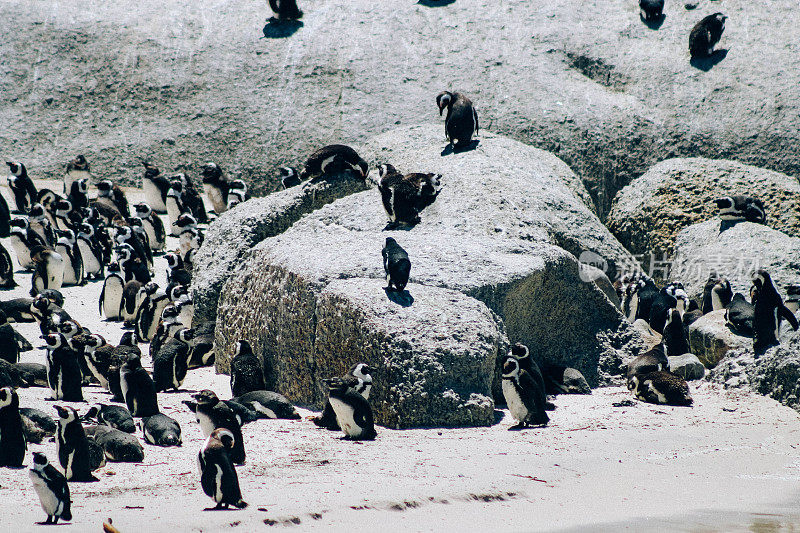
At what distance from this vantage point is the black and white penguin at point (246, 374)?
8578 millimetres

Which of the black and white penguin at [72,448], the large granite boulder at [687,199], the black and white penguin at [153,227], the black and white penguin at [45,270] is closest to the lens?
the black and white penguin at [72,448]

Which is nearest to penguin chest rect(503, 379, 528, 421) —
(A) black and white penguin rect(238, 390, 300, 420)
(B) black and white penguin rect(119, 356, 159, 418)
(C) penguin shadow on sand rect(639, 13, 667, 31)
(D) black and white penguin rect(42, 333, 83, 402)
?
(A) black and white penguin rect(238, 390, 300, 420)

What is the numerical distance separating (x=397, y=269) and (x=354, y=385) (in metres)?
1.10

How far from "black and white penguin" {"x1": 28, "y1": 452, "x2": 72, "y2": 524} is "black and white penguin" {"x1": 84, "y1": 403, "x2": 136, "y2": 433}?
6.43 feet

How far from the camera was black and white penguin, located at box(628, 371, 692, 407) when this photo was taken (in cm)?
862

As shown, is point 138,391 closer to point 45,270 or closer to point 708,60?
point 45,270

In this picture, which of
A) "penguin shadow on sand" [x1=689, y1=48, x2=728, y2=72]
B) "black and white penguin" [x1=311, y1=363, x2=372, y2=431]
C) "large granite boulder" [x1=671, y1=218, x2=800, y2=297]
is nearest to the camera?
"black and white penguin" [x1=311, y1=363, x2=372, y2=431]

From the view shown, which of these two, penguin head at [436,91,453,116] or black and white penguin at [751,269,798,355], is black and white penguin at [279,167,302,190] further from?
black and white penguin at [751,269,798,355]

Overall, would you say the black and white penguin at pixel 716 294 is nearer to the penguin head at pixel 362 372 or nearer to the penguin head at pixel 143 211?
the penguin head at pixel 362 372

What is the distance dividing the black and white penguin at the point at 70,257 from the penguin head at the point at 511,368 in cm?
695

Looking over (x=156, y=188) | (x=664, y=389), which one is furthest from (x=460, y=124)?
(x=156, y=188)

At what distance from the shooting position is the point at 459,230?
9.79 m

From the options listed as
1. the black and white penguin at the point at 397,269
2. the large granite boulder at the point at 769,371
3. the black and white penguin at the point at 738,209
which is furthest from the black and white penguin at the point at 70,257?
the black and white penguin at the point at 738,209

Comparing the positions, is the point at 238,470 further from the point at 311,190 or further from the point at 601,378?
the point at 311,190
